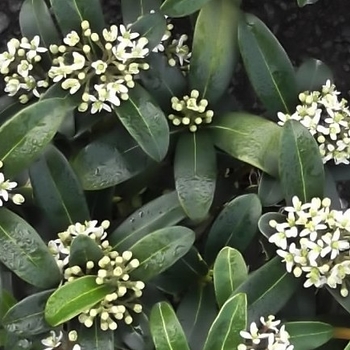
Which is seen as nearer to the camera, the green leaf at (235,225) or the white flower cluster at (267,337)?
the white flower cluster at (267,337)

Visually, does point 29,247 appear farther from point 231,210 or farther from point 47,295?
point 231,210

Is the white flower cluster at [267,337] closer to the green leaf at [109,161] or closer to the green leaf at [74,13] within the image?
the green leaf at [109,161]

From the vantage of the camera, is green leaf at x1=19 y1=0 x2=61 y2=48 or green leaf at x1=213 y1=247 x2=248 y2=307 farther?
green leaf at x1=19 y1=0 x2=61 y2=48

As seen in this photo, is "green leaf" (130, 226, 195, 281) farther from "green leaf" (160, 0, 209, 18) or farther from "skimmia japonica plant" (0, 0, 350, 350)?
"green leaf" (160, 0, 209, 18)

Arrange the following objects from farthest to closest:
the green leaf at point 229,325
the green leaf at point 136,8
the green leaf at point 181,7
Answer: the green leaf at point 136,8
the green leaf at point 181,7
the green leaf at point 229,325

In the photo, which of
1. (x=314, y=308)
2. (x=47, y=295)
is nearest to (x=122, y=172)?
(x=47, y=295)

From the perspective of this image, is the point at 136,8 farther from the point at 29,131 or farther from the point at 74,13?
the point at 29,131

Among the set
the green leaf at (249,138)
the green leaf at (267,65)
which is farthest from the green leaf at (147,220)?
the green leaf at (267,65)

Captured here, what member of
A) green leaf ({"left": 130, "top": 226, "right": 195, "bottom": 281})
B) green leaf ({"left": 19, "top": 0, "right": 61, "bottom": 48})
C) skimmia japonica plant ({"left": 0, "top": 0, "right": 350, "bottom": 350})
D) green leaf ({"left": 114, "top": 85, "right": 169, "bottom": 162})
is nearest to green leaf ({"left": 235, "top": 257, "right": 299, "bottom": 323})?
skimmia japonica plant ({"left": 0, "top": 0, "right": 350, "bottom": 350})
